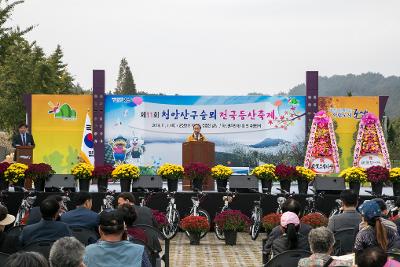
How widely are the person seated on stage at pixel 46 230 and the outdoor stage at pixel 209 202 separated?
458 inches

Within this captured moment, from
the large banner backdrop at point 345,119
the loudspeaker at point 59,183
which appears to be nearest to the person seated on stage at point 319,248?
the loudspeaker at point 59,183

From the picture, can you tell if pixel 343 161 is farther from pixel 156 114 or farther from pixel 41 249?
pixel 41 249

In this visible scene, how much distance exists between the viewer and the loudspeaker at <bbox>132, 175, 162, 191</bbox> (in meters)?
20.8

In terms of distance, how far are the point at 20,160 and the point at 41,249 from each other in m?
14.3

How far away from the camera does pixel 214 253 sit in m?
17.1

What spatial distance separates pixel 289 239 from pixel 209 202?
12299 millimetres

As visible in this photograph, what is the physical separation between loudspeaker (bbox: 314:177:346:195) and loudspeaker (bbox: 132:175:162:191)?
3.79 meters

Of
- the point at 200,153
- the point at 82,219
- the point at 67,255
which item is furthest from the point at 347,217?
the point at 200,153

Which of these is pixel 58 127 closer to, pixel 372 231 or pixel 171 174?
pixel 171 174

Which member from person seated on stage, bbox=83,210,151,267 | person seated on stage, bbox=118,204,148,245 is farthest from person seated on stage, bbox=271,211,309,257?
person seated on stage, bbox=83,210,151,267

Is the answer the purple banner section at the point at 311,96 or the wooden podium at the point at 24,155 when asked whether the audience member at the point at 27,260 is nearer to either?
the wooden podium at the point at 24,155

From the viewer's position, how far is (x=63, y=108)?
33.9m

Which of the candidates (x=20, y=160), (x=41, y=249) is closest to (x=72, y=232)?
(x=41, y=249)

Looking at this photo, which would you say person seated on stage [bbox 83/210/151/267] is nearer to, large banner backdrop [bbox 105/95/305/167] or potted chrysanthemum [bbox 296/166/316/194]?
potted chrysanthemum [bbox 296/166/316/194]
